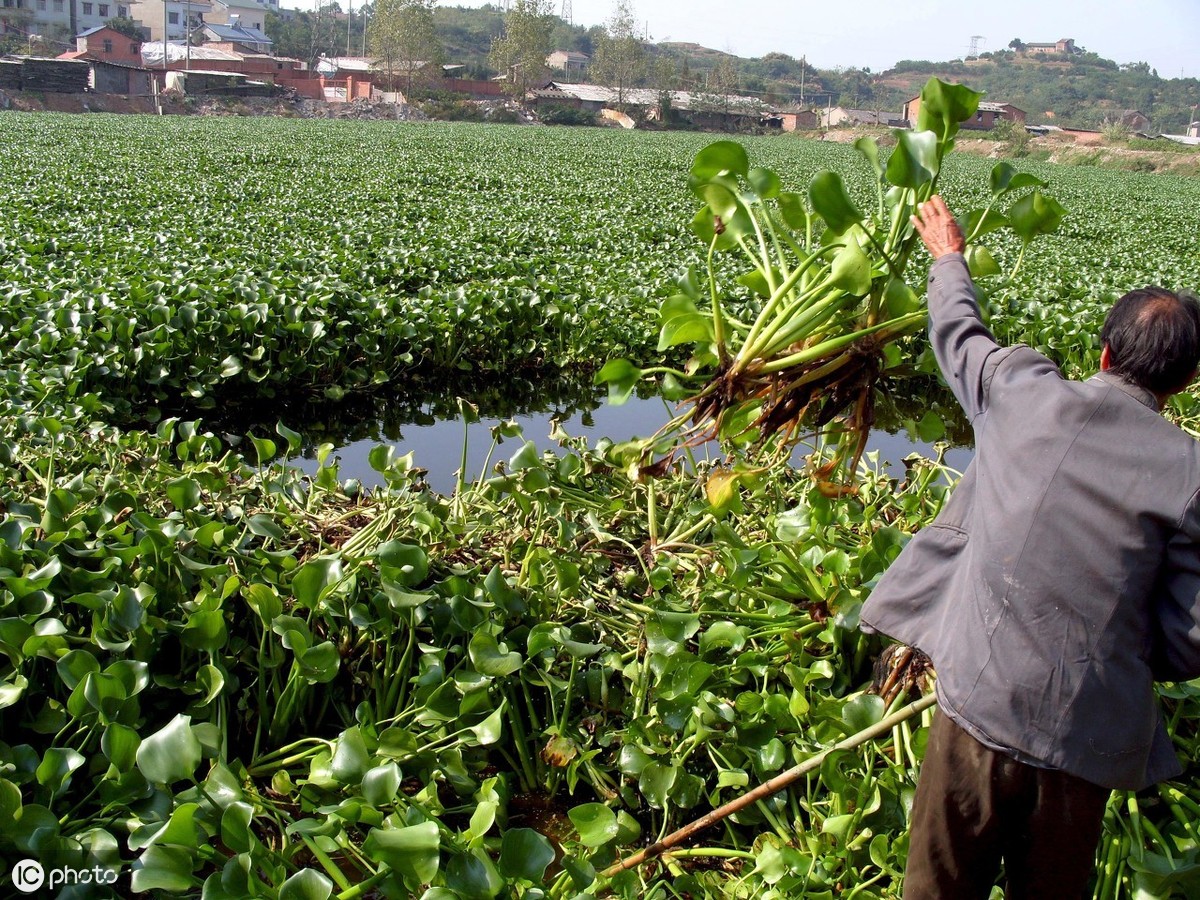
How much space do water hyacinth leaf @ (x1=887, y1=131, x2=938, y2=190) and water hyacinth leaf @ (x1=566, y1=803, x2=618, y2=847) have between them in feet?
4.18

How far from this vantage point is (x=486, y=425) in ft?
18.3

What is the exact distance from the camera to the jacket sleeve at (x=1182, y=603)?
1320 mm

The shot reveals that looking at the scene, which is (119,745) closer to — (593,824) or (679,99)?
(593,824)

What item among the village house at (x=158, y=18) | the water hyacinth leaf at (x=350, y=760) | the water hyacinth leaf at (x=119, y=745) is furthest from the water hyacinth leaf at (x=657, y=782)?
the village house at (x=158, y=18)

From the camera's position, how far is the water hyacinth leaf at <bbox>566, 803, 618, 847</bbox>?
70.4 inches

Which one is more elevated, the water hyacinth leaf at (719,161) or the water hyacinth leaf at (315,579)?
the water hyacinth leaf at (719,161)

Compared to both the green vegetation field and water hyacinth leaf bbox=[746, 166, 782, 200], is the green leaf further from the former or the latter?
water hyacinth leaf bbox=[746, 166, 782, 200]

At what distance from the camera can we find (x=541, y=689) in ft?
8.21

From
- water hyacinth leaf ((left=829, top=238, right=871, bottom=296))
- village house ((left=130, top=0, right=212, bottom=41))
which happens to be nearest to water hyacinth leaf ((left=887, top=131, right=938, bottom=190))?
water hyacinth leaf ((left=829, top=238, right=871, bottom=296))

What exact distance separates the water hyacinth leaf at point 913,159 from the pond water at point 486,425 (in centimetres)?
Answer: 284

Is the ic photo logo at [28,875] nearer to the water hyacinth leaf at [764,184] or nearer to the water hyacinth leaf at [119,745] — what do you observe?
the water hyacinth leaf at [119,745]

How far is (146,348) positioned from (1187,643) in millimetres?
4685

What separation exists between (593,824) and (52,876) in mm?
941

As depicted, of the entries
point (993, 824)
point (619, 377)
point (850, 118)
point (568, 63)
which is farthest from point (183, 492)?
point (568, 63)
